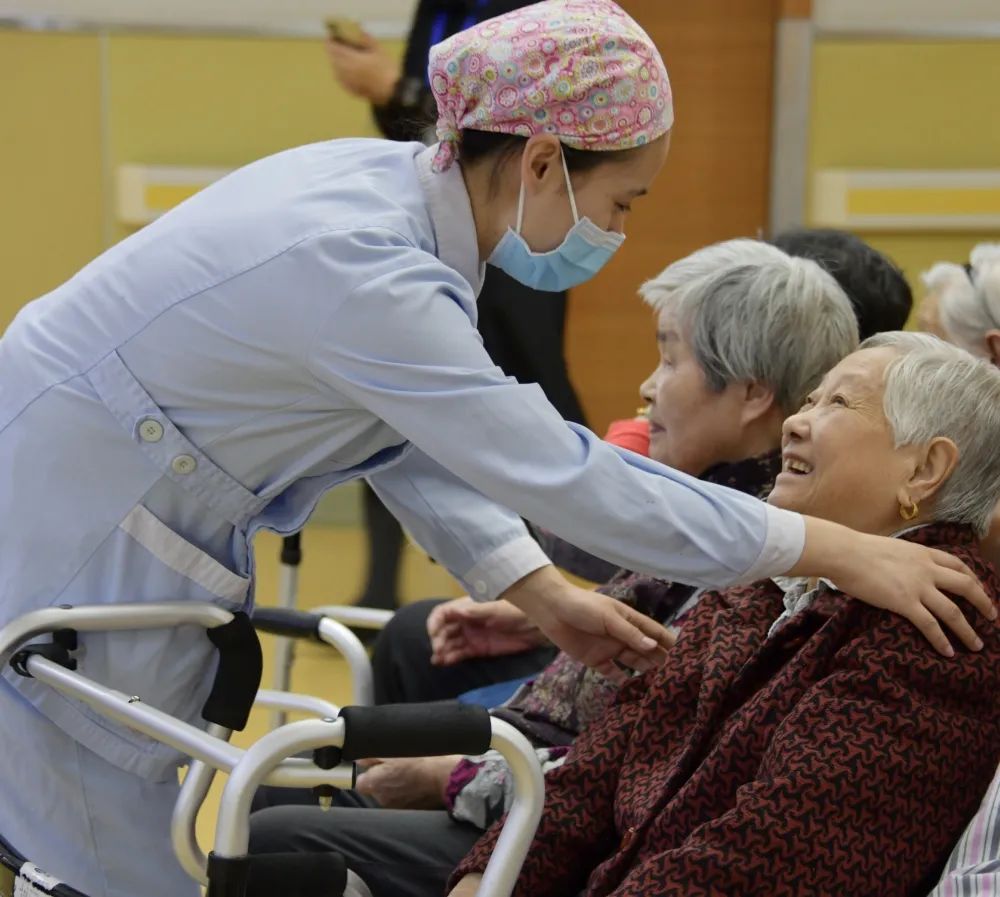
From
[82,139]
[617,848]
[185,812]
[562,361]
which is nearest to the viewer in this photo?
[185,812]

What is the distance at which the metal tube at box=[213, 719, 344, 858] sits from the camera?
1.39 m

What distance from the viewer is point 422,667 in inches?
98.5

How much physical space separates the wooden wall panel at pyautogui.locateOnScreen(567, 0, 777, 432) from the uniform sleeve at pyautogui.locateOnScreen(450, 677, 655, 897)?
→ 4.05 m

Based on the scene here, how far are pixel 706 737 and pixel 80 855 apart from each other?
2.29ft

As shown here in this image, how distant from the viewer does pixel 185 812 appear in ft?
5.41

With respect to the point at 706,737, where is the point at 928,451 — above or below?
above

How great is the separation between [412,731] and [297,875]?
8.1 inches

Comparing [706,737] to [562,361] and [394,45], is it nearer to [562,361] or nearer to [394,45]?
[562,361]

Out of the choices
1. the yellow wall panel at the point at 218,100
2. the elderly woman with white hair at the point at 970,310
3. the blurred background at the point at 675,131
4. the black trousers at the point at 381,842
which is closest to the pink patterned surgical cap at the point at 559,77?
the black trousers at the point at 381,842

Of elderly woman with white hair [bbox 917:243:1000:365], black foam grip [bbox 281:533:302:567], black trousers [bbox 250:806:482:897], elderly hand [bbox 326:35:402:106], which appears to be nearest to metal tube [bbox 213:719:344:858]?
black trousers [bbox 250:806:482:897]

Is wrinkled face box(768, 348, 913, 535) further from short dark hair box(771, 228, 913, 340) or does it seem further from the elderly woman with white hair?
the elderly woman with white hair

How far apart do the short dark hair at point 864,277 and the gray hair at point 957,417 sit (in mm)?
499

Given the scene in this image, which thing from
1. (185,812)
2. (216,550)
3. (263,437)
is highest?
(263,437)

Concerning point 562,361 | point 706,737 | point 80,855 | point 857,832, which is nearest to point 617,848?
point 706,737
